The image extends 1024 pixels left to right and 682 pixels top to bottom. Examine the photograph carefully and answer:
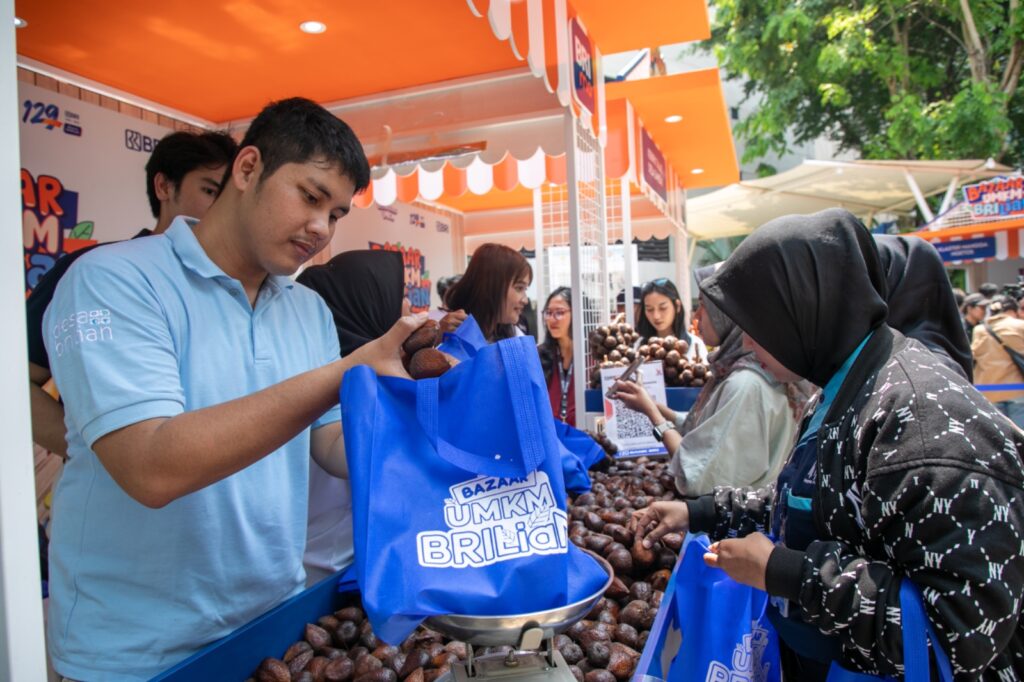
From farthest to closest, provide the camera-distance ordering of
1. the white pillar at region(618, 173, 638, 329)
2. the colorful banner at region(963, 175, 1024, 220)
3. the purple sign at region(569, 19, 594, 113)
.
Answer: the colorful banner at region(963, 175, 1024, 220)
the white pillar at region(618, 173, 638, 329)
the purple sign at region(569, 19, 594, 113)

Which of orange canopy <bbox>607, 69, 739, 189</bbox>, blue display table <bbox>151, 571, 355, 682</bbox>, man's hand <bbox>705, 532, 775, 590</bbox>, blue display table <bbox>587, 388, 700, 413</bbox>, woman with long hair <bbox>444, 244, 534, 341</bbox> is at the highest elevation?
orange canopy <bbox>607, 69, 739, 189</bbox>

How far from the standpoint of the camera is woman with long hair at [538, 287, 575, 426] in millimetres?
4902

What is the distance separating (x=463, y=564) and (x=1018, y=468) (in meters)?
0.89

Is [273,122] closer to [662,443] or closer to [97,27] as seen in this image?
[662,443]

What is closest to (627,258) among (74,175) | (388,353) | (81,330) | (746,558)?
(74,175)

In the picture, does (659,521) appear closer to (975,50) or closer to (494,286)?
(494,286)

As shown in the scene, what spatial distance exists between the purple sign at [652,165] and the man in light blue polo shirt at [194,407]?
5.67m

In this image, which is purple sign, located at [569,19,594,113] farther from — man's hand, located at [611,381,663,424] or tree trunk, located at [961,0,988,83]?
tree trunk, located at [961,0,988,83]

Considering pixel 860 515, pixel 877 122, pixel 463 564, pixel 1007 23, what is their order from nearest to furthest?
pixel 463 564 < pixel 860 515 < pixel 1007 23 < pixel 877 122

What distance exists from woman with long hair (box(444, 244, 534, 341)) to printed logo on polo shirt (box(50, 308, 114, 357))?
2.47m

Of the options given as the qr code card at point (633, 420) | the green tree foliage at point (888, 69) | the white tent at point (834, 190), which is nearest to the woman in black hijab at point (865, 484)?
the qr code card at point (633, 420)

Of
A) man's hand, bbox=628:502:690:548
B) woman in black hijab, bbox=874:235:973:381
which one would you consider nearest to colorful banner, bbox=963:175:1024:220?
woman in black hijab, bbox=874:235:973:381

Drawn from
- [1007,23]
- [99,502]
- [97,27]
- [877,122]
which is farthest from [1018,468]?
[877,122]

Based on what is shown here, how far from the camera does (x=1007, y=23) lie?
12711 mm
